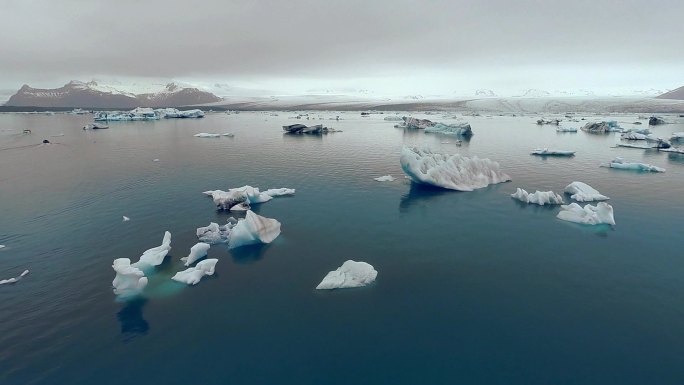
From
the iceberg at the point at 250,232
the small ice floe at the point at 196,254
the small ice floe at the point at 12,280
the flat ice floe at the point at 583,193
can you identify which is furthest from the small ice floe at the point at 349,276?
the flat ice floe at the point at 583,193

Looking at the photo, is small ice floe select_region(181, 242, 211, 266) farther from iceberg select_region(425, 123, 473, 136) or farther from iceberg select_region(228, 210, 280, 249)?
iceberg select_region(425, 123, 473, 136)

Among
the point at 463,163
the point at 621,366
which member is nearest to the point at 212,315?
the point at 621,366

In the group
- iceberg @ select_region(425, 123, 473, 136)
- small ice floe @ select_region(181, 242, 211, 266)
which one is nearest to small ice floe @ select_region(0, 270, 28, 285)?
small ice floe @ select_region(181, 242, 211, 266)

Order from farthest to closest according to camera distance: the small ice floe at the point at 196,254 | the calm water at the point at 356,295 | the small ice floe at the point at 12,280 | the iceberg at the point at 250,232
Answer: the iceberg at the point at 250,232 < the small ice floe at the point at 196,254 < the small ice floe at the point at 12,280 < the calm water at the point at 356,295

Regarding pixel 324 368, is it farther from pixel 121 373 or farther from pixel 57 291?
pixel 57 291

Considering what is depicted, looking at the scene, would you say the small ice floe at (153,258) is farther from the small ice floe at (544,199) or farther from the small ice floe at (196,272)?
the small ice floe at (544,199)

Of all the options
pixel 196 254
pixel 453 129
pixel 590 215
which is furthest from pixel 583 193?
pixel 453 129
